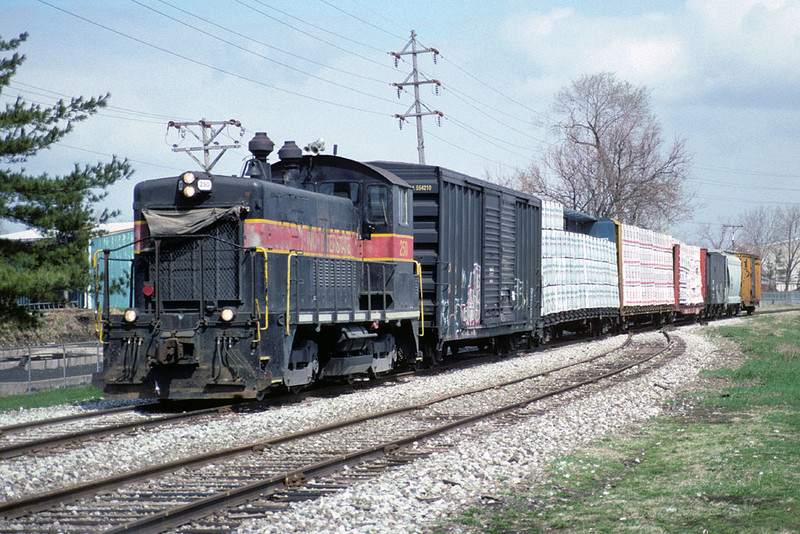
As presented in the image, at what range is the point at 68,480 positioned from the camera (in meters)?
7.07

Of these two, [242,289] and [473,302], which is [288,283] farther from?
[473,302]

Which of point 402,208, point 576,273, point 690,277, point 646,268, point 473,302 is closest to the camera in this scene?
point 402,208

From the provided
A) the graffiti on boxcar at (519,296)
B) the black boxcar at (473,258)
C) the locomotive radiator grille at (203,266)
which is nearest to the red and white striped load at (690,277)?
the black boxcar at (473,258)

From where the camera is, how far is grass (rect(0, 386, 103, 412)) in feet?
44.7

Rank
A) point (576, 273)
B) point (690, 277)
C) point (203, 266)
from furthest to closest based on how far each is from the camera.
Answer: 1. point (690, 277)
2. point (576, 273)
3. point (203, 266)

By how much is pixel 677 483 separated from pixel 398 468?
7.97ft

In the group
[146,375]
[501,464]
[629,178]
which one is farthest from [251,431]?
[629,178]

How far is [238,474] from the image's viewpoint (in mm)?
7145

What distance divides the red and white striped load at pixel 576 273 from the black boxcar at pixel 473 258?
973 millimetres

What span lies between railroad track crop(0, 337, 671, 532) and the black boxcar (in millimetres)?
4248

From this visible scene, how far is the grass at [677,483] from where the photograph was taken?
221 inches

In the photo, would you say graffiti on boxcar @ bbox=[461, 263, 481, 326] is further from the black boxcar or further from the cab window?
the cab window

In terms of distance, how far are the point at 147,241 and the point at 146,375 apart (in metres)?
2.06

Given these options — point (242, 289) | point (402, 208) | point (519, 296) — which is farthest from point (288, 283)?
point (519, 296)
